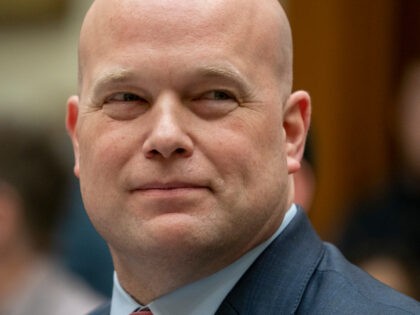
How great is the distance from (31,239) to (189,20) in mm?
1902

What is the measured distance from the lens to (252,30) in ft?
6.66

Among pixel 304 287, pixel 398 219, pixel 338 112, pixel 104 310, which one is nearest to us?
pixel 304 287

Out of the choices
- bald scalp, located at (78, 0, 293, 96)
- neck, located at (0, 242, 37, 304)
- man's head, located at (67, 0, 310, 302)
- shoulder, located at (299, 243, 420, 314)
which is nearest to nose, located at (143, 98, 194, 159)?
man's head, located at (67, 0, 310, 302)

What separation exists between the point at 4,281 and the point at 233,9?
1.98m

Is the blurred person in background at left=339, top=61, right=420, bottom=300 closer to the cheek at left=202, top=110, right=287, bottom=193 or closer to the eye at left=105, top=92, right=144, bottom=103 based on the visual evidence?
the cheek at left=202, top=110, right=287, bottom=193

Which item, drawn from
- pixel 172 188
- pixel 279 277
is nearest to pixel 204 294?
pixel 279 277

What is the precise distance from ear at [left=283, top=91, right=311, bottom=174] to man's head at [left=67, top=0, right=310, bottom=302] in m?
0.09

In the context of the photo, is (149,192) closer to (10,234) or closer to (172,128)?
(172,128)

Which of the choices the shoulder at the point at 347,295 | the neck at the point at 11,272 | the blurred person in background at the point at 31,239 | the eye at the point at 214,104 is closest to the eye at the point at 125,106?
the eye at the point at 214,104

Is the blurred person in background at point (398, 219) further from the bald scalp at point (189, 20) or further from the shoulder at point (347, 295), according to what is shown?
the bald scalp at point (189, 20)

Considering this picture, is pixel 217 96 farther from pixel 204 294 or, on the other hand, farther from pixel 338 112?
pixel 338 112

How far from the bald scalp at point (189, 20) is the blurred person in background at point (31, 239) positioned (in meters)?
1.46

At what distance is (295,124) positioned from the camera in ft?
7.22

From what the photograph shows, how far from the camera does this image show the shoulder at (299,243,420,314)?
189 centimetres
